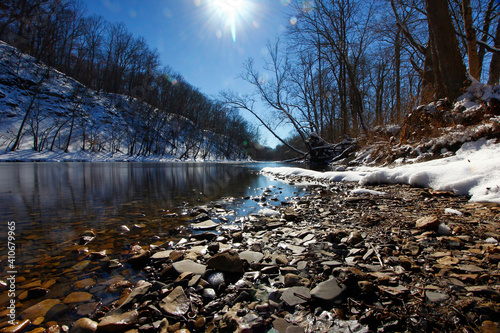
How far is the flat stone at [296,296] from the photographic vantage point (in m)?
1.26

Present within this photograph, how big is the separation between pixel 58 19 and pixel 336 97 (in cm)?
5038

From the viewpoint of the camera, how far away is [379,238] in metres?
2.07

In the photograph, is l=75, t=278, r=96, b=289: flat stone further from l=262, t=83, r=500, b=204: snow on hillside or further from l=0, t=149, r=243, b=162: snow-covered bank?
l=0, t=149, r=243, b=162: snow-covered bank

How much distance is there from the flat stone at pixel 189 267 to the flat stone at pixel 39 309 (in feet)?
2.42

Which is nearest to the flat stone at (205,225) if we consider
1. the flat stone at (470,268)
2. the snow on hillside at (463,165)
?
the flat stone at (470,268)

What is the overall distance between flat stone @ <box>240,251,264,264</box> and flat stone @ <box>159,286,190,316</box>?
0.62 metres

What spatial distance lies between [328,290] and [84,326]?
4.39 feet

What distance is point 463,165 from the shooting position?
142 inches

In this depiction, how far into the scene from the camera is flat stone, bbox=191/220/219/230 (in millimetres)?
2932

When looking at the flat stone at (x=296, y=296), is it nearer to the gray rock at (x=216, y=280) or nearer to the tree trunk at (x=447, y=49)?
the gray rock at (x=216, y=280)

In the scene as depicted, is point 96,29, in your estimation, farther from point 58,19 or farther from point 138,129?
point 138,129

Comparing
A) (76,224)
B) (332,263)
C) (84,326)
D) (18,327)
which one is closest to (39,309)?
(18,327)

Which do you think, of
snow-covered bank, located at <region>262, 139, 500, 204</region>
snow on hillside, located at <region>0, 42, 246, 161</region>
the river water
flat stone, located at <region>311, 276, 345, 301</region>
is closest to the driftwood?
snow-covered bank, located at <region>262, 139, 500, 204</region>

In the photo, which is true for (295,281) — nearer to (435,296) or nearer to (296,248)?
(296,248)
